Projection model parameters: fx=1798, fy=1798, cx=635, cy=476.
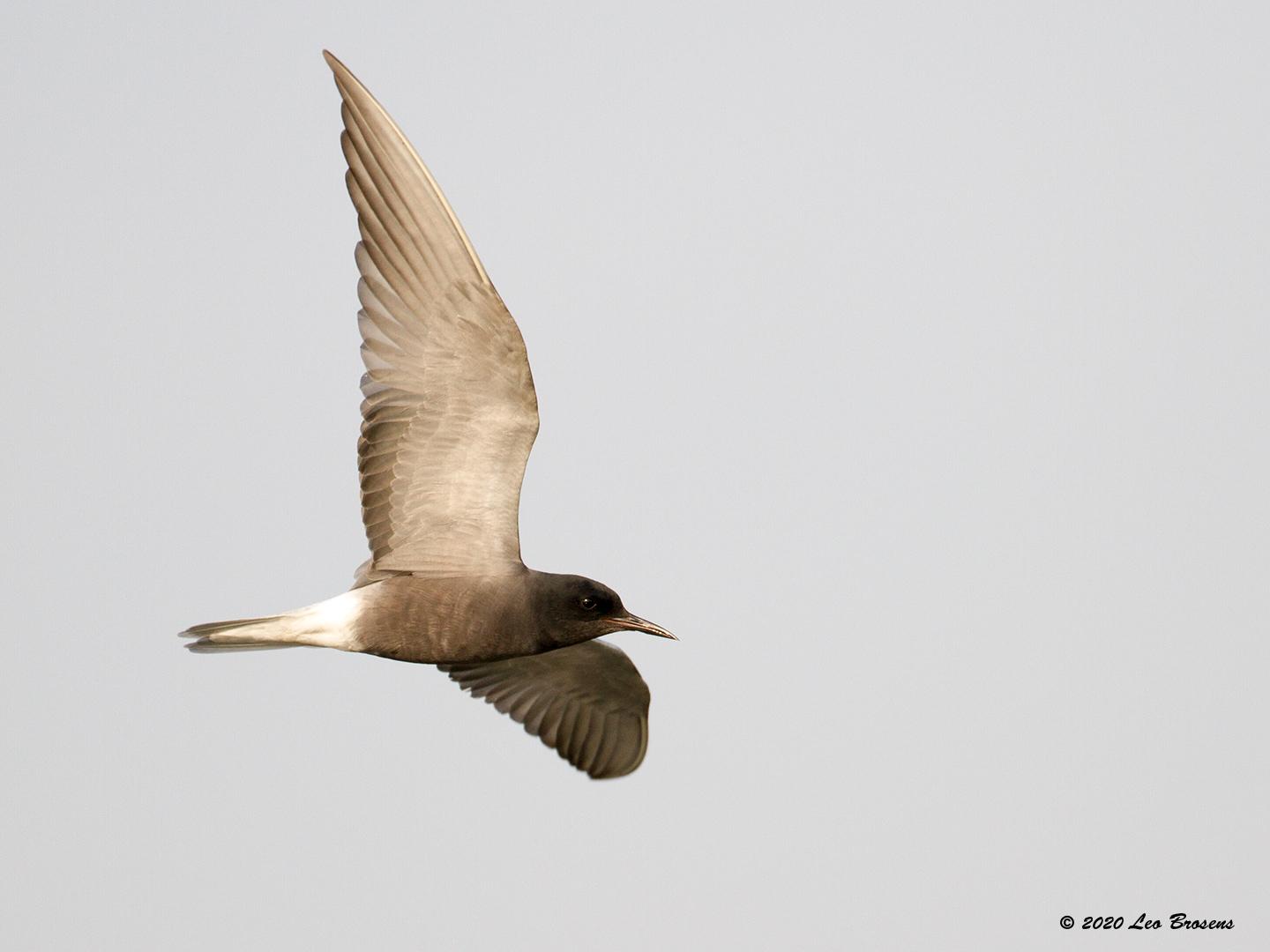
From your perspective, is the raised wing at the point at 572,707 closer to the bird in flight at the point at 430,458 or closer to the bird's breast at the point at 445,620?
the bird in flight at the point at 430,458

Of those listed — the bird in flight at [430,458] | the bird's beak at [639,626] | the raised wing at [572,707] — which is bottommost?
the raised wing at [572,707]

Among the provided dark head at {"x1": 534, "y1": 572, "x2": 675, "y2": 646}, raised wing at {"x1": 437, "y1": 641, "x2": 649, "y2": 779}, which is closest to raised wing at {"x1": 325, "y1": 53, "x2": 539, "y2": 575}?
dark head at {"x1": 534, "y1": 572, "x2": 675, "y2": 646}

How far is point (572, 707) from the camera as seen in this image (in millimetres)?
15750

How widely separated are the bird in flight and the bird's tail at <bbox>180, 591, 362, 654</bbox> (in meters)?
0.01

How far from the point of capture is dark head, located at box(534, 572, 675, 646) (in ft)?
42.3

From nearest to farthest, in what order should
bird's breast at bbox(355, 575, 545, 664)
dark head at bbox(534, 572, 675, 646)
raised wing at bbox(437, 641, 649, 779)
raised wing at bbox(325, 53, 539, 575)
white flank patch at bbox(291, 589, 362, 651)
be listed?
raised wing at bbox(325, 53, 539, 575), white flank patch at bbox(291, 589, 362, 651), bird's breast at bbox(355, 575, 545, 664), dark head at bbox(534, 572, 675, 646), raised wing at bbox(437, 641, 649, 779)

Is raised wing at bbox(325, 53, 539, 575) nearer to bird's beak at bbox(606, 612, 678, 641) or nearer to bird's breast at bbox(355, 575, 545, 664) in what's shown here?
bird's breast at bbox(355, 575, 545, 664)

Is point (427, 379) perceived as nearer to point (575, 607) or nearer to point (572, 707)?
point (575, 607)

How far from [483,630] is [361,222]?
299 centimetres

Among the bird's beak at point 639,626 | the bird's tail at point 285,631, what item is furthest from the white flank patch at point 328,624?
the bird's beak at point 639,626

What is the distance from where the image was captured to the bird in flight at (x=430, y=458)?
489 inches

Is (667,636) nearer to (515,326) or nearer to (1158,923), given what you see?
(515,326)

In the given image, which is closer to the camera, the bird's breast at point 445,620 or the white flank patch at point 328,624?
the white flank patch at point 328,624

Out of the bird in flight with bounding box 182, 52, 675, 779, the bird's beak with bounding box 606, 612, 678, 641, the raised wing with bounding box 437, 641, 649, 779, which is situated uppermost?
the bird in flight with bounding box 182, 52, 675, 779
